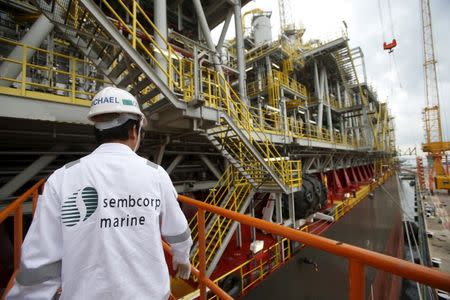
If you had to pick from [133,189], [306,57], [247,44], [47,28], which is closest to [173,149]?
[47,28]

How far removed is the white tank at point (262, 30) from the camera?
2138 centimetres

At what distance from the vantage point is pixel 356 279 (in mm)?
1123

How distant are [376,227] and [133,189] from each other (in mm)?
16771

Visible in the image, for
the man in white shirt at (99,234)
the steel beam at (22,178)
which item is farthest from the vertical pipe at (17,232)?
the man in white shirt at (99,234)

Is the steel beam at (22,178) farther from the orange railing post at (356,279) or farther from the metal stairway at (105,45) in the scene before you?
the orange railing post at (356,279)

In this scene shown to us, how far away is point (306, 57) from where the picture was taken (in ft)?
57.3

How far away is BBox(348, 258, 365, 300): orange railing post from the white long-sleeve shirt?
1025mm

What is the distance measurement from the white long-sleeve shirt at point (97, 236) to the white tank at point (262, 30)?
2281cm

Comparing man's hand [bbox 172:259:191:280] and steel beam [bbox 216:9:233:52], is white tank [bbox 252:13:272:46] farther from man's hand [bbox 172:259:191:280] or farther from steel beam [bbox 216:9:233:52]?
man's hand [bbox 172:259:191:280]

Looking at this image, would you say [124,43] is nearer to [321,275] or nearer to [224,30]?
[224,30]

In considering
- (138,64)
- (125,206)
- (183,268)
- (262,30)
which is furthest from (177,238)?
(262,30)

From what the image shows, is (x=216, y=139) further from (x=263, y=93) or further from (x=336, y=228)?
(x=263, y=93)

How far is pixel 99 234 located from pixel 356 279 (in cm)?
133

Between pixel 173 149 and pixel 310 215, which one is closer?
pixel 173 149
